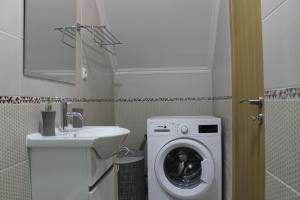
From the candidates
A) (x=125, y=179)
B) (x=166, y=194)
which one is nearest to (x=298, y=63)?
(x=166, y=194)

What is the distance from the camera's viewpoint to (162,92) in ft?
10.3

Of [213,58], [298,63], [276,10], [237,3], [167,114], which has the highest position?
[237,3]

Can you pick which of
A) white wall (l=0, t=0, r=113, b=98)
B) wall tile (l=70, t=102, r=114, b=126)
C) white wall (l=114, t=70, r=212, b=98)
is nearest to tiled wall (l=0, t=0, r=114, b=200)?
white wall (l=0, t=0, r=113, b=98)

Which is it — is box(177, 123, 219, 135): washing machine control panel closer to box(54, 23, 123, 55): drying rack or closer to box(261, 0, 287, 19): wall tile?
box(54, 23, 123, 55): drying rack

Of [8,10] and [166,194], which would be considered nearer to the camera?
[8,10]

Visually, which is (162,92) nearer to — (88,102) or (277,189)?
(88,102)

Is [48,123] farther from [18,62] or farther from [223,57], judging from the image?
[223,57]

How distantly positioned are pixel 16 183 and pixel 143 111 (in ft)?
6.79

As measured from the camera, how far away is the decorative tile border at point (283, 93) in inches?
31.3

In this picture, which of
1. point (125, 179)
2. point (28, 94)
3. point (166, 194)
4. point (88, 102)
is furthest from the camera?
point (125, 179)

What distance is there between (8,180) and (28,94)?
403 millimetres

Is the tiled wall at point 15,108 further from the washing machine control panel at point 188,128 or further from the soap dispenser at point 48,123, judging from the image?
the washing machine control panel at point 188,128

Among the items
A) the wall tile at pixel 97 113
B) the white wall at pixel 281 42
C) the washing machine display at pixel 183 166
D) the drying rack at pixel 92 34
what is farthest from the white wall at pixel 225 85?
the wall tile at pixel 97 113

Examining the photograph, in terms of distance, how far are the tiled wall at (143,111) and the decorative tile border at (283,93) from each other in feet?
6.59
